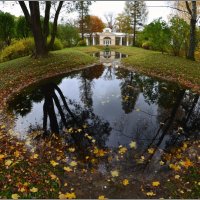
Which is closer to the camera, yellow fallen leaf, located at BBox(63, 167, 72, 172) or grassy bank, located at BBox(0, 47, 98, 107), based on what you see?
yellow fallen leaf, located at BBox(63, 167, 72, 172)

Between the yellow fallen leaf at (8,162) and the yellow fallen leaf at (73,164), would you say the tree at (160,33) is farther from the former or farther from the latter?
the yellow fallen leaf at (8,162)

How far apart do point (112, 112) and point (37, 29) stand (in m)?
11.4

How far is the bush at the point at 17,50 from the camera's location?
2111 centimetres

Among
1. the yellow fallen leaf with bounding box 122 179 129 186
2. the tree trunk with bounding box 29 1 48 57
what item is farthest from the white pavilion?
the yellow fallen leaf with bounding box 122 179 129 186

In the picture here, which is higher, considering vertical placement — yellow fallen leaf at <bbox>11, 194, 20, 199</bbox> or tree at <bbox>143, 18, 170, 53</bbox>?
tree at <bbox>143, 18, 170, 53</bbox>

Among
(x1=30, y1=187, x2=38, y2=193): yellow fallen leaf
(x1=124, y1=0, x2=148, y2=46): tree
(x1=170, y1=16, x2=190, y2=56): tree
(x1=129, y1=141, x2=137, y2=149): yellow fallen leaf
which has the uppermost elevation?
(x1=124, y1=0, x2=148, y2=46): tree

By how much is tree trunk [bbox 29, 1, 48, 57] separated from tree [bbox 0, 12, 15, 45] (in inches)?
411

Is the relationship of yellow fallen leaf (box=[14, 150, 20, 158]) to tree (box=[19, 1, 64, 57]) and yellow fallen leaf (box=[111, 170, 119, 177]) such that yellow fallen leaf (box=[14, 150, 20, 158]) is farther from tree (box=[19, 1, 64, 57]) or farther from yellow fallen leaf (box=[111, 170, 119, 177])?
tree (box=[19, 1, 64, 57])

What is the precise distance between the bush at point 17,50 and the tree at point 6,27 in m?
5.65

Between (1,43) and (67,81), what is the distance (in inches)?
638

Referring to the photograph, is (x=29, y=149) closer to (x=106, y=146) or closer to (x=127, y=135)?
(x=106, y=146)

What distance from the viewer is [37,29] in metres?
17.6

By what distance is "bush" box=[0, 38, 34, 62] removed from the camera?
2111cm

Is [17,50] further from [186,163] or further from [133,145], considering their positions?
[186,163]
